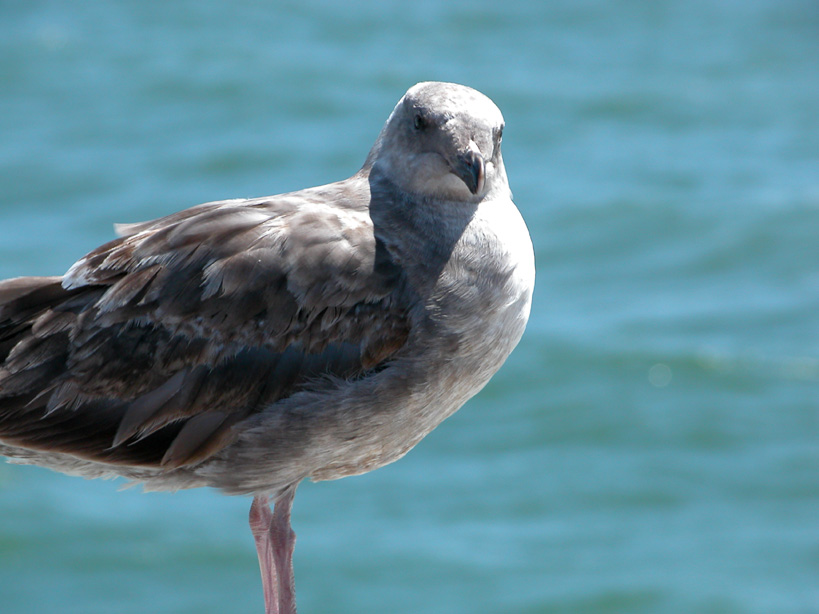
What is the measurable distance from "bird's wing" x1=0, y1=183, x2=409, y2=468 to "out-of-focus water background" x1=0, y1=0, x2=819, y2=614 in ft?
39.2

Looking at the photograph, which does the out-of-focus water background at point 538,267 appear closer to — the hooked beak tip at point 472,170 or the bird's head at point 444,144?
the bird's head at point 444,144

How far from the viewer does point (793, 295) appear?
22406mm

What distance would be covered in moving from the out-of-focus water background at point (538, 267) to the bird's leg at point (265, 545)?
10981mm

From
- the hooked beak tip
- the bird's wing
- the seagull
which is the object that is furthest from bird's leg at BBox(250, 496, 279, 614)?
the hooked beak tip

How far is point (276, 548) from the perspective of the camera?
20.2ft

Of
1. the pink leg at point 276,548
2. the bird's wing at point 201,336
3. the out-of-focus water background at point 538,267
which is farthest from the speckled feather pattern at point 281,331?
the out-of-focus water background at point 538,267

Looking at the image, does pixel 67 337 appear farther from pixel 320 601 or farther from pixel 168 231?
pixel 320 601

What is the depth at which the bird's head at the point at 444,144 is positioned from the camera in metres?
5.45

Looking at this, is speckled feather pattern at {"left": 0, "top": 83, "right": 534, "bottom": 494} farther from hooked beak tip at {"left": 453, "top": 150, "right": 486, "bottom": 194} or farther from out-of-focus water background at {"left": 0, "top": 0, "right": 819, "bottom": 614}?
out-of-focus water background at {"left": 0, "top": 0, "right": 819, "bottom": 614}

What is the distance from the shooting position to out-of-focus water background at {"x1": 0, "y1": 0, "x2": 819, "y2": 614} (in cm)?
1761

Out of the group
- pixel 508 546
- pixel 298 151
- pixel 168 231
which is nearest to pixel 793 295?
pixel 508 546

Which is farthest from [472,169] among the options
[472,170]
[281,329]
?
[281,329]

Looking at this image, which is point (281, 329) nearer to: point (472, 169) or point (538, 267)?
point (472, 169)

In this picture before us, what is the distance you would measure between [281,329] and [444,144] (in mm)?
1077
